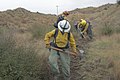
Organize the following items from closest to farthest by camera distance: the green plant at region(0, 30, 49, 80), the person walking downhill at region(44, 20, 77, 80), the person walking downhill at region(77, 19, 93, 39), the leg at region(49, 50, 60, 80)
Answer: the green plant at region(0, 30, 49, 80), the leg at region(49, 50, 60, 80), the person walking downhill at region(44, 20, 77, 80), the person walking downhill at region(77, 19, 93, 39)

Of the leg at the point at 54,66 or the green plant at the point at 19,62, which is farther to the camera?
the leg at the point at 54,66

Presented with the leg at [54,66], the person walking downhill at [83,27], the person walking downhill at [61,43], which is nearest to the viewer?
the leg at [54,66]

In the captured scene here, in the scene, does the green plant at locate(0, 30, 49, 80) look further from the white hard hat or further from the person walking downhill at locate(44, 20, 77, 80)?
the white hard hat

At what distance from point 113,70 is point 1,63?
3529 mm

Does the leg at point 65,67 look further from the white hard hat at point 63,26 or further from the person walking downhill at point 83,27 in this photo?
the person walking downhill at point 83,27

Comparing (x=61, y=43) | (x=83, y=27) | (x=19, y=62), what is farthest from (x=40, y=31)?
(x=19, y=62)

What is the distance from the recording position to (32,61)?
8273 millimetres

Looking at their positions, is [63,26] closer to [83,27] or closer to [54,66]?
[54,66]

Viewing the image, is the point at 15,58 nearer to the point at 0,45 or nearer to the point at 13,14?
the point at 0,45

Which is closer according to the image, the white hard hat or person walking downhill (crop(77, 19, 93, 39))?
the white hard hat

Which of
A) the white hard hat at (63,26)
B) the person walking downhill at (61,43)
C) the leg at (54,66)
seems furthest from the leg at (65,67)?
the white hard hat at (63,26)

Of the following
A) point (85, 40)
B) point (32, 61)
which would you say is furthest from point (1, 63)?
point (85, 40)

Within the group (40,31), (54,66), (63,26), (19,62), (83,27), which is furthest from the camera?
(40,31)

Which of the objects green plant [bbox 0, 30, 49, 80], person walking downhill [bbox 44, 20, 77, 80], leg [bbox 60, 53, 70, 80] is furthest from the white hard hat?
green plant [bbox 0, 30, 49, 80]
